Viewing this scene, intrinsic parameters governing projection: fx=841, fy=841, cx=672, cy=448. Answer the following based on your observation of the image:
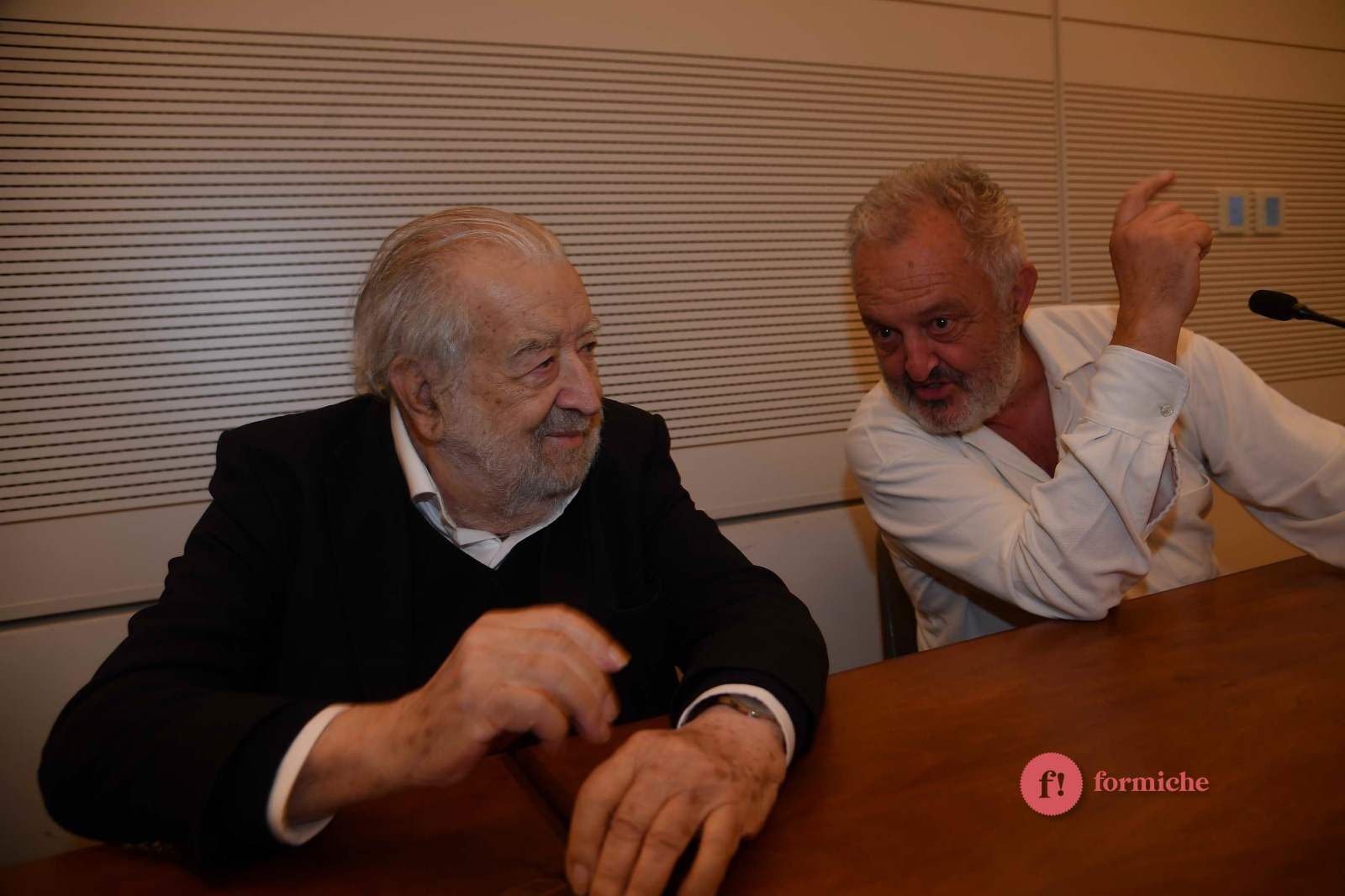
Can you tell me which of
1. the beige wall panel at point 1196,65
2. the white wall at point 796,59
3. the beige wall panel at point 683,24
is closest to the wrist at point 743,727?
the white wall at point 796,59

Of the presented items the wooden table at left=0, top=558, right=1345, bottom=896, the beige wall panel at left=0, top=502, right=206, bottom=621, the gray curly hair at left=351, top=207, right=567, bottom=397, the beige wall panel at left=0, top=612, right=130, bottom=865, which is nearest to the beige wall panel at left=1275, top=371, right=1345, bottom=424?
the wooden table at left=0, top=558, right=1345, bottom=896

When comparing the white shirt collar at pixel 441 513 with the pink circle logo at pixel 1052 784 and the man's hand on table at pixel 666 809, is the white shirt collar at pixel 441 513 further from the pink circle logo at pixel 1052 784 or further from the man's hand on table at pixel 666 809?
the pink circle logo at pixel 1052 784

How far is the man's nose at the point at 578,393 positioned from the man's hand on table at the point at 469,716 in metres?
0.61

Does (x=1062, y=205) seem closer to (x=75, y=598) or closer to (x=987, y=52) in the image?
(x=987, y=52)

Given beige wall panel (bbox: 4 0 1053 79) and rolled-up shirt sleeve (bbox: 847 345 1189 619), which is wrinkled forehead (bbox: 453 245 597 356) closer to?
rolled-up shirt sleeve (bbox: 847 345 1189 619)

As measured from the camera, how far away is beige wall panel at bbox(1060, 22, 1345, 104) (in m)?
2.88

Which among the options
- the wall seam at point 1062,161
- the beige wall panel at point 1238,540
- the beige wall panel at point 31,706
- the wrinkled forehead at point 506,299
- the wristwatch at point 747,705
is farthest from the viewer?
the beige wall panel at point 1238,540

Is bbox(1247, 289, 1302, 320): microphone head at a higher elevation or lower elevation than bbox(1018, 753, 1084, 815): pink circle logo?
higher

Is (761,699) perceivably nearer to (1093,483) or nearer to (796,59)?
(1093,483)

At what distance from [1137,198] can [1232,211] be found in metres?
2.01

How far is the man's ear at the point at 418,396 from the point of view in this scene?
55.1 inches

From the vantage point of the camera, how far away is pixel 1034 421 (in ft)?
6.23

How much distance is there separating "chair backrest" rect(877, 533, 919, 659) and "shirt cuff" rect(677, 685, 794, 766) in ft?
3.27

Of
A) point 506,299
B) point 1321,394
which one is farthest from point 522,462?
point 1321,394
